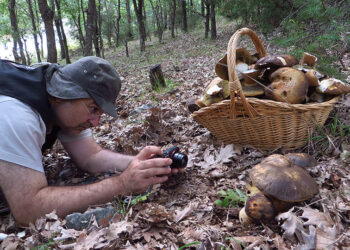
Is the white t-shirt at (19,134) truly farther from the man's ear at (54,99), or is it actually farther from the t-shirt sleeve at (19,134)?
the man's ear at (54,99)

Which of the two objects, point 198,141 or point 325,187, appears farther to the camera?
point 198,141

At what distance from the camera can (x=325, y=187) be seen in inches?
92.7

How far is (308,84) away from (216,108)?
1073 mm

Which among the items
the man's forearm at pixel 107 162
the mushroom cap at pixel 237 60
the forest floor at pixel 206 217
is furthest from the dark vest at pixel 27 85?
the mushroom cap at pixel 237 60

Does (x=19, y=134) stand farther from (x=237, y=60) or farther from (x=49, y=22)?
(x=49, y=22)

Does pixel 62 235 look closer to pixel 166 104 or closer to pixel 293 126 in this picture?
pixel 293 126

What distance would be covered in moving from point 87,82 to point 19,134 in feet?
2.64

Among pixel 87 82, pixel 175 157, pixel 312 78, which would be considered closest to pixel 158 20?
pixel 312 78

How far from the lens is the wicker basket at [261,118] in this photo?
2693mm

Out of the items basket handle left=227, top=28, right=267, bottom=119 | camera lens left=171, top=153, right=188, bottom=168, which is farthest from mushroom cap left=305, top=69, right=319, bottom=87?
camera lens left=171, top=153, right=188, bottom=168

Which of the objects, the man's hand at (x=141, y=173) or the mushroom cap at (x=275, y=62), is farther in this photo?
the mushroom cap at (x=275, y=62)

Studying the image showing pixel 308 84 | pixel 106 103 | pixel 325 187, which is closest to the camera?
pixel 325 187

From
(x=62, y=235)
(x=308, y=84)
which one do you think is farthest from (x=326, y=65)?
(x=62, y=235)

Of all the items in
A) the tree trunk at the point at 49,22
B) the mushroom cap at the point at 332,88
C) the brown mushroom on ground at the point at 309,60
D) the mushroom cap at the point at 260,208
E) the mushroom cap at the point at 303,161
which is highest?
the tree trunk at the point at 49,22
